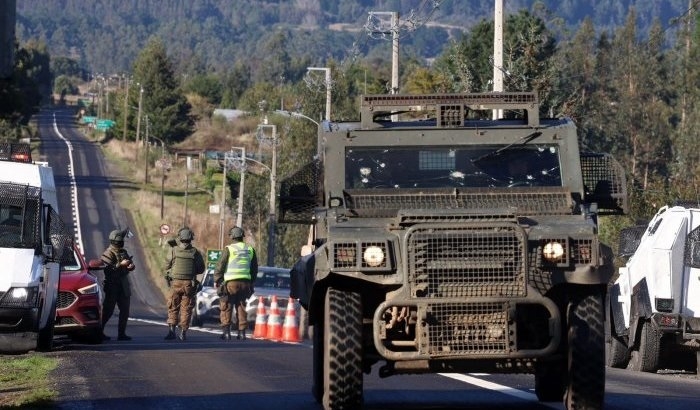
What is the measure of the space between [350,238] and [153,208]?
7510 cm

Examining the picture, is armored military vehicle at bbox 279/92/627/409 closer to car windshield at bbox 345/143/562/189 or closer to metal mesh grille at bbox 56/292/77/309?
car windshield at bbox 345/143/562/189

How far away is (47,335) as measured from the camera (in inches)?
690

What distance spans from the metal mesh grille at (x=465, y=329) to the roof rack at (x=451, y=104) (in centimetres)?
235

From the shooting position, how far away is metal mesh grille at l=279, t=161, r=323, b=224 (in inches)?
448

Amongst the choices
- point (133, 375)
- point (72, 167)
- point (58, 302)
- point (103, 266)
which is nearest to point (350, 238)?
point (133, 375)

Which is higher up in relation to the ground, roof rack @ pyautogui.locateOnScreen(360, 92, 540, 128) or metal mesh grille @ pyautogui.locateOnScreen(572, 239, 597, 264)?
roof rack @ pyautogui.locateOnScreen(360, 92, 540, 128)

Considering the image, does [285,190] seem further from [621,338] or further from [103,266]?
[103,266]

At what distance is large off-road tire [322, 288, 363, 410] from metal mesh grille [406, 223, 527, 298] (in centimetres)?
49

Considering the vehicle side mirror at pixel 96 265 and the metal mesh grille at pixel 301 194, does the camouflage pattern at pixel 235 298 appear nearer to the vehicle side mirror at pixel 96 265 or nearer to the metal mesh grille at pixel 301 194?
the vehicle side mirror at pixel 96 265

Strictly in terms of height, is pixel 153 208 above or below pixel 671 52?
below

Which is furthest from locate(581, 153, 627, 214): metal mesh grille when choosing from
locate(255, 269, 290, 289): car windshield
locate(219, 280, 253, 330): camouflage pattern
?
locate(255, 269, 290, 289): car windshield

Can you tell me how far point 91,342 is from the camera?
20.3m

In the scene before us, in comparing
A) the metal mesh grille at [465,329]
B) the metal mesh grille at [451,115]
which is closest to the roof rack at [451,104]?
the metal mesh grille at [451,115]

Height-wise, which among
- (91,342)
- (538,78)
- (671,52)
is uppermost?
(671,52)
